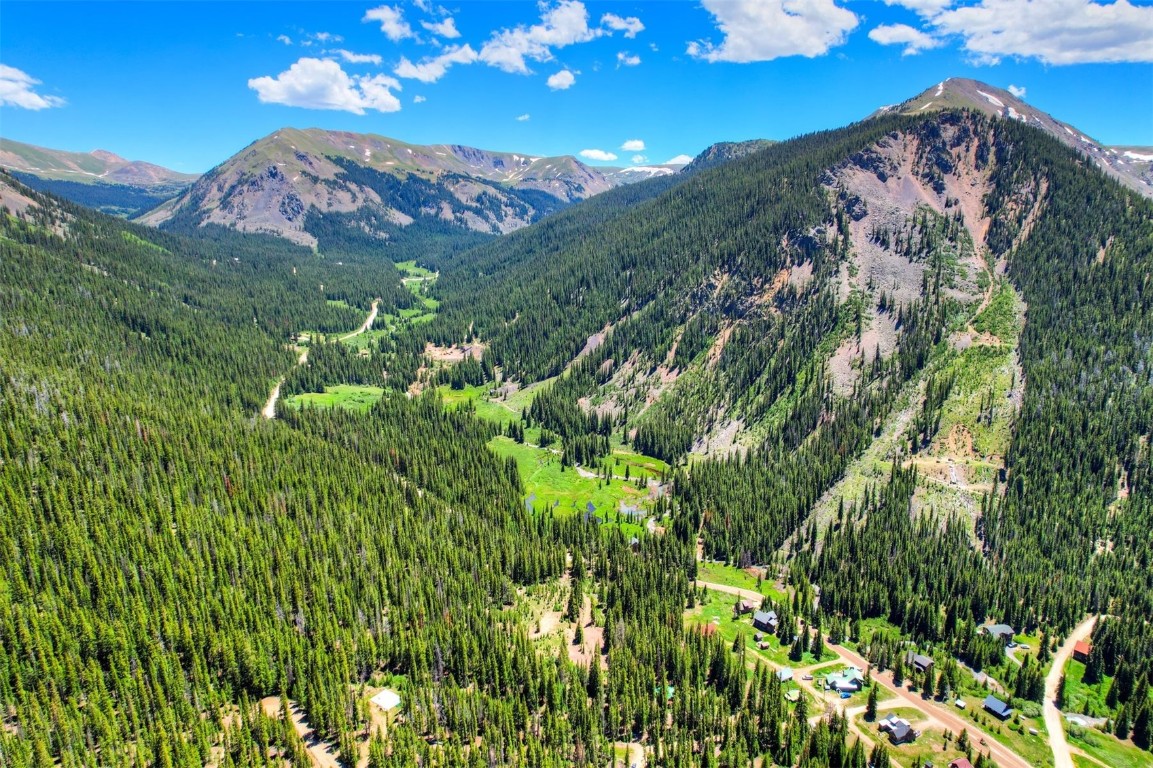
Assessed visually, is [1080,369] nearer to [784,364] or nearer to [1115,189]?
[784,364]

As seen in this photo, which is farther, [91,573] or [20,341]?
[20,341]

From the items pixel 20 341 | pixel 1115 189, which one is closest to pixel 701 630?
pixel 20 341

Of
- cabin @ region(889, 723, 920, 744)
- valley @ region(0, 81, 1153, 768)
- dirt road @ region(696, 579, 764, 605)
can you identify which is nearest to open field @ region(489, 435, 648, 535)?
valley @ region(0, 81, 1153, 768)

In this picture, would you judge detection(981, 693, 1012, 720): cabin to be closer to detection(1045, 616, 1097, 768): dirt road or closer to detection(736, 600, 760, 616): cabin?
detection(1045, 616, 1097, 768): dirt road

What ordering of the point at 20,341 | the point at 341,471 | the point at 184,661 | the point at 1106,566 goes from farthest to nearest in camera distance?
the point at 20,341 → the point at 341,471 → the point at 1106,566 → the point at 184,661

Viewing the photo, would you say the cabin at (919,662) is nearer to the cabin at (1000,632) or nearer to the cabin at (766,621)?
the cabin at (1000,632)

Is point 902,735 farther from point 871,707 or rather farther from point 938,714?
point 938,714

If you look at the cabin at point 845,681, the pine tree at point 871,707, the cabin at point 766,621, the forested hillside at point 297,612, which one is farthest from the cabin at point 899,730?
the cabin at point 766,621
